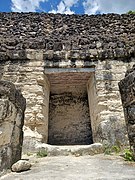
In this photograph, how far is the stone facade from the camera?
2.37 m

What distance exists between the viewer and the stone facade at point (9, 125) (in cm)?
237

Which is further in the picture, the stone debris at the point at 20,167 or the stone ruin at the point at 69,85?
the stone ruin at the point at 69,85

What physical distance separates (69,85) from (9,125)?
3.79 meters

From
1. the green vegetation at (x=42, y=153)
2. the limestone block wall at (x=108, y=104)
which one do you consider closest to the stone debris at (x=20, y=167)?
the green vegetation at (x=42, y=153)

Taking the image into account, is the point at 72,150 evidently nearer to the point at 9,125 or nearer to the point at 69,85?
the point at 9,125

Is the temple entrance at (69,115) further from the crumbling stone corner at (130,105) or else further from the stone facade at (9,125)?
the stone facade at (9,125)

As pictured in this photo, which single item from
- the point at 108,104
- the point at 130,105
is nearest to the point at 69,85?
the point at 108,104

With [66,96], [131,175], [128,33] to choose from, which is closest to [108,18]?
[128,33]

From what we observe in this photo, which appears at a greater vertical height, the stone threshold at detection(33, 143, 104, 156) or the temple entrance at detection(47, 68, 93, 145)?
the temple entrance at detection(47, 68, 93, 145)

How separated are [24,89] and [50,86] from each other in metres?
1.37

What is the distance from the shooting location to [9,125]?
249 centimetres

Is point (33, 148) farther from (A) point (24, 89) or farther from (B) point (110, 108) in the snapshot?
(B) point (110, 108)

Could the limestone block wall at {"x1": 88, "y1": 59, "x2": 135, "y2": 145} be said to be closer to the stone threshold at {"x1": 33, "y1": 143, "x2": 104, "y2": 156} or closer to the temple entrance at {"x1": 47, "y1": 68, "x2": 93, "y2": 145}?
the stone threshold at {"x1": 33, "y1": 143, "x2": 104, "y2": 156}

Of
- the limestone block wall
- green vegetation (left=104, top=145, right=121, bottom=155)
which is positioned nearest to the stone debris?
green vegetation (left=104, top=145, right=121, bottom=155)
